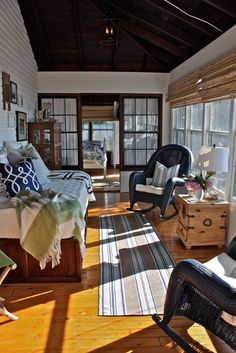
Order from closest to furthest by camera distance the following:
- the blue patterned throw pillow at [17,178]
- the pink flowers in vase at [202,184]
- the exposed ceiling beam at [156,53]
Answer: the blue patterned throw pillow at [17,178], the pink flowers in vase at [202,184], the exposed ceiling beam at [156,53]

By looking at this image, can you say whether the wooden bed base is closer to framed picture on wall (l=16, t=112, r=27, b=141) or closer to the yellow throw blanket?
the yellow throw blanket

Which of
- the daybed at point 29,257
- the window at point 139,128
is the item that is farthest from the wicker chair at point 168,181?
the daybed at point 29,257

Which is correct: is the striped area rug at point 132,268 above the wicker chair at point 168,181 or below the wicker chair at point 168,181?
below

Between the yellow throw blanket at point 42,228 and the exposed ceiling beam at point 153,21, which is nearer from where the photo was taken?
the yellow throw blanket at point 42,228

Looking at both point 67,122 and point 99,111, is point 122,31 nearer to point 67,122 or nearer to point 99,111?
point 67,122

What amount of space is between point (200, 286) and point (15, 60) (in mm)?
4358

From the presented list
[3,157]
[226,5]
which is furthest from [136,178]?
[226,5]

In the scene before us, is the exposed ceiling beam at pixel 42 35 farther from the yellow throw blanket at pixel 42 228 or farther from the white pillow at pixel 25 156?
the yellow throw blanket at pixel 42 228

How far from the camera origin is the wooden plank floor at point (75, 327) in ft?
6.97

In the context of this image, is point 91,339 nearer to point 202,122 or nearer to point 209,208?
point 209,208

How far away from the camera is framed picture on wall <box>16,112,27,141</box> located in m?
4.93

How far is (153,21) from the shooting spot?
4.90 meters

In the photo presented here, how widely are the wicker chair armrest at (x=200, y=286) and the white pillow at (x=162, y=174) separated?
2785 mm

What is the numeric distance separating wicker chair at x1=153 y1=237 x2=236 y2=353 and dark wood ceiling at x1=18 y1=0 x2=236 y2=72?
9.20 feet
